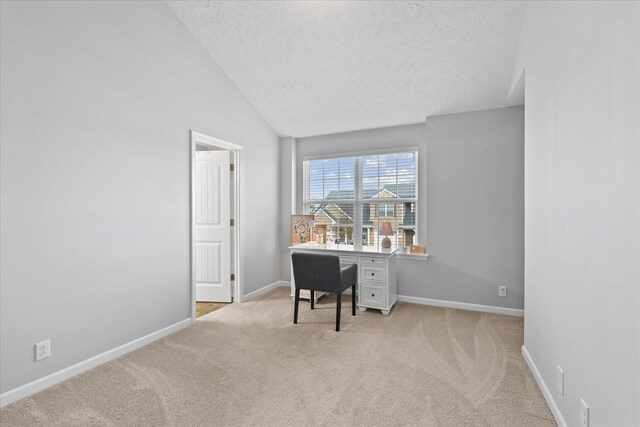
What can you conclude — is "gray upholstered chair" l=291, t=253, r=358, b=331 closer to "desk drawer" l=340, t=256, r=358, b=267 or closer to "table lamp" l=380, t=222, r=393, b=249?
"desk drawer" l=340, t=256, r=358, b=267

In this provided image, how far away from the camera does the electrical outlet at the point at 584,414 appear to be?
138 centimetres

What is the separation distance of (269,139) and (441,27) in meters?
2.70

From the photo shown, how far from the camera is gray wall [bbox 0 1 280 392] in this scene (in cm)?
200

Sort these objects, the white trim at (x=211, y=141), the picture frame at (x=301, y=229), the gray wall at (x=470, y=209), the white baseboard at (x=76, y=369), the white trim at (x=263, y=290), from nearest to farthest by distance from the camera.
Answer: the white baseboard at (x=76, y=369), the white trim at (x=211, y=141), the gray wall at (x=470, y=209), the white trim at (x=263, y=290), the picture frame at (x=301, y=229)

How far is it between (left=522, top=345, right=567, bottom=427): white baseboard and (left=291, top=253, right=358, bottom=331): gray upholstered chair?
158 centimetres

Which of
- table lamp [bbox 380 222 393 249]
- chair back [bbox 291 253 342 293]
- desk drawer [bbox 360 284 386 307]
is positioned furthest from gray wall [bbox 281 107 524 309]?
chair back [bbox 291 253 342 293]

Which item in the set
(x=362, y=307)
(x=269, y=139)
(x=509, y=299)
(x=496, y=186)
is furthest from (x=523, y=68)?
(x=269, y=139)

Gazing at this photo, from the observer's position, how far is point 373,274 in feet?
12.0

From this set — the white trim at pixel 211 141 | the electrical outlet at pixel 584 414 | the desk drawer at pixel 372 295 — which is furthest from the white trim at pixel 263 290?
the electrical outlet at pixel 584 414

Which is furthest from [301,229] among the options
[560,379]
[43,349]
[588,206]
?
[588,206]

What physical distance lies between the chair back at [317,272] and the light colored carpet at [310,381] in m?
0.42

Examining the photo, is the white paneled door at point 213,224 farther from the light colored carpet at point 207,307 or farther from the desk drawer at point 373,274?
the desk drawer at point 373,274

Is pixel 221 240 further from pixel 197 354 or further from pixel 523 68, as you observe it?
pixel 523 68

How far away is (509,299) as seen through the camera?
139 inches
